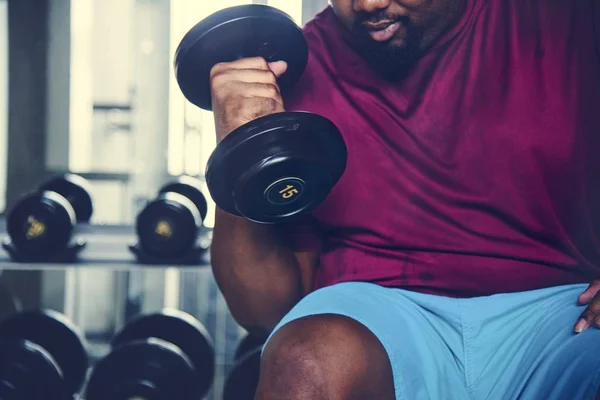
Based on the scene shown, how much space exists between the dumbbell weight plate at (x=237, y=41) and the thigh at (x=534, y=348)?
44cm

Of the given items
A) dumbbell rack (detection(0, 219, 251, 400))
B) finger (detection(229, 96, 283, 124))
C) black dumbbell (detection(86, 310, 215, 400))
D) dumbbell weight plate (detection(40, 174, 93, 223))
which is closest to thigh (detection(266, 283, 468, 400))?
→ finger (detection(229, 96, 283, 124))

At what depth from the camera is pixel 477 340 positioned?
87 centimetres

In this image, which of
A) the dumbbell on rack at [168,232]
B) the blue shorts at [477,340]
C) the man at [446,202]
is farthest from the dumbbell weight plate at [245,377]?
the blue shorts at [477,340]

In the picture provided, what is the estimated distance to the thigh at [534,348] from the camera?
0.77 m

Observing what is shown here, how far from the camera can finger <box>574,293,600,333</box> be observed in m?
0.81

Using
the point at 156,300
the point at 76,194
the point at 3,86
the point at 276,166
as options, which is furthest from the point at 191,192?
the point at 276,166

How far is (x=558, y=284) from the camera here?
94 cm

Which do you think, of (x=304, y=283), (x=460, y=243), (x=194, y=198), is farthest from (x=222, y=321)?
(x=460, y=243)

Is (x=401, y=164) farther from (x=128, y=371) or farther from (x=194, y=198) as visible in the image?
(x=194, y=198)

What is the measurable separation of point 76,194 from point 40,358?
0.71m

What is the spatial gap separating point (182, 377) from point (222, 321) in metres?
1.00

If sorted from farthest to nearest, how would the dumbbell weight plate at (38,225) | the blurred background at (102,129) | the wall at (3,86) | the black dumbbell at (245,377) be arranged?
the wall at (3,86), the blurred background at (102,129), the dumbbell weight plate at (38,225), the black dumbbell at (245,377)

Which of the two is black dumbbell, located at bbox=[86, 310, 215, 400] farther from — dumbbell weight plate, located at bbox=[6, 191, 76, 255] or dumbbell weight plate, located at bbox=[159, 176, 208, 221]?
dumbbell weight plate, located at bbox=[159, 176, 208, 221]

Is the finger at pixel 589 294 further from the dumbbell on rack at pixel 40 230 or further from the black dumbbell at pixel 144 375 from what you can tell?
the dumbbell on rack at pixel 40 230
